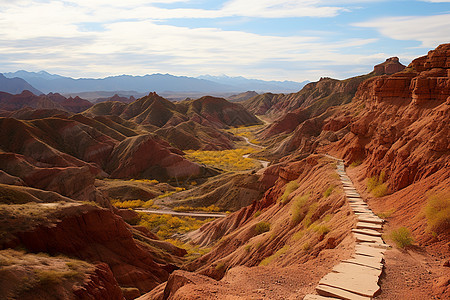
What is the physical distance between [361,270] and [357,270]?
120 mm

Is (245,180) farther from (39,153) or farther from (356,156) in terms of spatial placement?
(39,153)

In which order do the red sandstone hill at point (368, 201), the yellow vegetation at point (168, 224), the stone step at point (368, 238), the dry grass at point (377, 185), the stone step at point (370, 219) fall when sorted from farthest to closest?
the yellow vegetation at point (168, 224), the dry grass at point (377, 185), the stone step at point (370, 219), the stone step at point (368, 238), the red sandstone hill at point (368, 201)

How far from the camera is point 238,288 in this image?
11789mm

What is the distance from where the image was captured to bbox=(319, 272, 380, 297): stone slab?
372 inches

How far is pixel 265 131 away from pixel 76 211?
10501 cm

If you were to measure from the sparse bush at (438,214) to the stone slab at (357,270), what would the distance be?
11.7 feet

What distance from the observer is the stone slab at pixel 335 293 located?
30.2 ft

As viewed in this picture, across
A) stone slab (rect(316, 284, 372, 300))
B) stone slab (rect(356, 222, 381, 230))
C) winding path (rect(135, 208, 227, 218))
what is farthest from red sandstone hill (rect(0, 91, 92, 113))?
stone slab (rect(316, 284, 372, 300))

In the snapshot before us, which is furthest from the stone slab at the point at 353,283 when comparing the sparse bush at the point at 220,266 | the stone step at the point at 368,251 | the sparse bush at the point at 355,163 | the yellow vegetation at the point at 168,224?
the yellow vegetation at the point at 168,224

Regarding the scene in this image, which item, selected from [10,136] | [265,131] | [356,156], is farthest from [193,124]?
[356,156]

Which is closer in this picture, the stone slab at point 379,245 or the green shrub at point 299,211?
the stone slab at point 379,245

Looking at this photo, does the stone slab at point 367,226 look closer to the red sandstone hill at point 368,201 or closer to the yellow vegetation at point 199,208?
the red sandstone hill at point 368,201

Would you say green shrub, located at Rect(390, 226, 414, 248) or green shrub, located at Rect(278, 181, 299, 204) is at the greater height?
green shrub, located at Rect(390, 226, 414, 248)

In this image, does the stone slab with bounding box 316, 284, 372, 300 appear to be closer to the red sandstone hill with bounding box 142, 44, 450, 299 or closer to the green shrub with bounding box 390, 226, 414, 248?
the red sandstone hill with bounding box 142, 44, 450, 299
